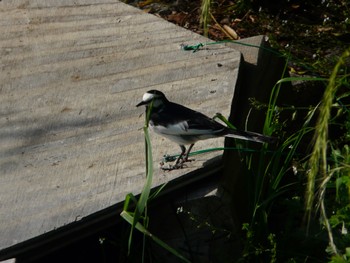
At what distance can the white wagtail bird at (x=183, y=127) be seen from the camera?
144 inches

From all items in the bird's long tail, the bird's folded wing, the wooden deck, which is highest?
the bird's long tail

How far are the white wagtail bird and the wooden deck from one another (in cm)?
10

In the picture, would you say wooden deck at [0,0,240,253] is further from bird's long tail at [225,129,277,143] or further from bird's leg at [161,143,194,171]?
bird's long tail at [225,129,277,143]

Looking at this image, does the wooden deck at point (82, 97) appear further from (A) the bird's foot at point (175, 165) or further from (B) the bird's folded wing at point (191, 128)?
(B) the bird's folded wing at point (191, 128)

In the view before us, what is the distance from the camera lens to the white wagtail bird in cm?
365

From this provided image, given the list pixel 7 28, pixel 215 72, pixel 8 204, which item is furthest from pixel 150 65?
pixel 8 204

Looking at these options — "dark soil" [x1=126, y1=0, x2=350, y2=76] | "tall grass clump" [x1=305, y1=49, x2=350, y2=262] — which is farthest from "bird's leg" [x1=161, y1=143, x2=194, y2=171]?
"dark soil" [x1=126, y1=0, x2=350, y2=76]

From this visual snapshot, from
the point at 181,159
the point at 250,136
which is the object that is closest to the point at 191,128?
the point at 181,159

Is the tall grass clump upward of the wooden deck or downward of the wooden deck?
upward

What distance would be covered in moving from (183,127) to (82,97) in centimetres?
85

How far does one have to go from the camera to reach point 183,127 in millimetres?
3762

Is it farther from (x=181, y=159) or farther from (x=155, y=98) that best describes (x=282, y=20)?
(x=181, y=159)

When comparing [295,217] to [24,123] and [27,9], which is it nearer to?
[24,123]

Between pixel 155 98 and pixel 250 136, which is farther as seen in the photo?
pixel 155 98
